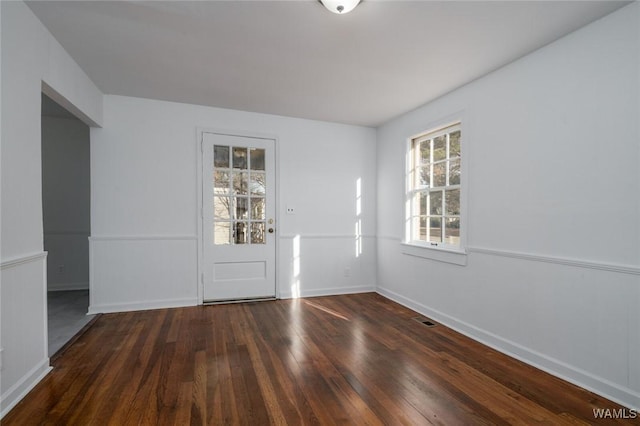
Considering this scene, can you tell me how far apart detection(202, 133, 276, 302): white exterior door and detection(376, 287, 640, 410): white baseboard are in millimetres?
2256

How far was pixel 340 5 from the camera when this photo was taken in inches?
75.9

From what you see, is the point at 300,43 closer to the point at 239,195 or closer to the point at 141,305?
the point at 239,195

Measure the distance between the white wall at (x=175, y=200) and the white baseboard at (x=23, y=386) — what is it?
1460 mm

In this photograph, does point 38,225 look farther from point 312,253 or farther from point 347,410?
point 312,253

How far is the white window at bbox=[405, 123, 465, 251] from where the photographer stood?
3.35 meters

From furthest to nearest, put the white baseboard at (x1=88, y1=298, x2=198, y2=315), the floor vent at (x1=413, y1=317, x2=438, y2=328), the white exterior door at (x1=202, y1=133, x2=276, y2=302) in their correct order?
the white exterior door at (x1=202, y1=133, x2=276, y2=302)
the white baseboard at (x1=88, y1=298, x2=198, y2=315)
the floor vent at (x1=413, y1=317, x2=438, y2=328)

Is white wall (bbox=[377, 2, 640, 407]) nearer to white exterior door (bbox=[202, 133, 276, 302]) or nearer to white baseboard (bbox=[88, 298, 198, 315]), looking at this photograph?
white exterior door (bbox=[202, 133, 276, 302])

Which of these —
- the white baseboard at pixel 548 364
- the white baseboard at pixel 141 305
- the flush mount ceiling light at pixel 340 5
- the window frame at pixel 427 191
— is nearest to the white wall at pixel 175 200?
the white baseboard at pixel 141 305

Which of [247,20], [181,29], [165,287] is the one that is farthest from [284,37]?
[165,287]

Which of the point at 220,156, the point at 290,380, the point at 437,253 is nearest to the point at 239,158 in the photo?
the point at 220,156

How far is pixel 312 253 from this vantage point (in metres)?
4.42

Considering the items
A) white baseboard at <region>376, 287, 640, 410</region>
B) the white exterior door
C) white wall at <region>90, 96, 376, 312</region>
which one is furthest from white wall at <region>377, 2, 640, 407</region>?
the white exterior door

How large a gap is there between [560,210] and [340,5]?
2.16 meters

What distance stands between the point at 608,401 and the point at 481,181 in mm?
1839
